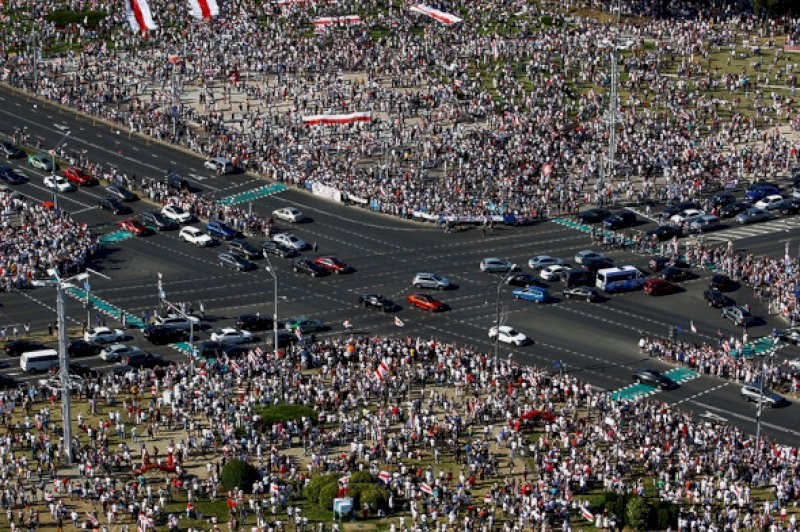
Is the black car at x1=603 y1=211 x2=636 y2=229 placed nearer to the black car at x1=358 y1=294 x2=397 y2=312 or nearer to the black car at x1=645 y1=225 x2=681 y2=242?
the black car at x1=645 y1=225 x2=681 y2=242

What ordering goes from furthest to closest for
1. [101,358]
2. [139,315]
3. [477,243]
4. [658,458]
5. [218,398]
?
[477,243] < [139,315] < [101,358] < [218,398] < [658,458]

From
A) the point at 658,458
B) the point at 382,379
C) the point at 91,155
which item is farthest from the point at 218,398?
the point at 91,155

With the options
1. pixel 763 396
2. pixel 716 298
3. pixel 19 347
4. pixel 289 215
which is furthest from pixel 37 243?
pixel 763 396

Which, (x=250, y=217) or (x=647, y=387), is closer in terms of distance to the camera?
(x=647, y=387)

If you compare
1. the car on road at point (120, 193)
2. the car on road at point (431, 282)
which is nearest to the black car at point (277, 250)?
the car on road at point (431, 282)

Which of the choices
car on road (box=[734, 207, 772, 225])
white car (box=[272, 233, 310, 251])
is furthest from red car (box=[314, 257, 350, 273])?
car on road (box=[734, 207, 772, 225])

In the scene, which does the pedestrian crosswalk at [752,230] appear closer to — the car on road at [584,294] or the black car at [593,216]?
the black car at [593,216]

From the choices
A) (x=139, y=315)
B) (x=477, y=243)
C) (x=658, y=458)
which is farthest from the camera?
(x=477, y=243)

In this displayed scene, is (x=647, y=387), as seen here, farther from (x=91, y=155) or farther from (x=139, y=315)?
(x=91, y=155)
